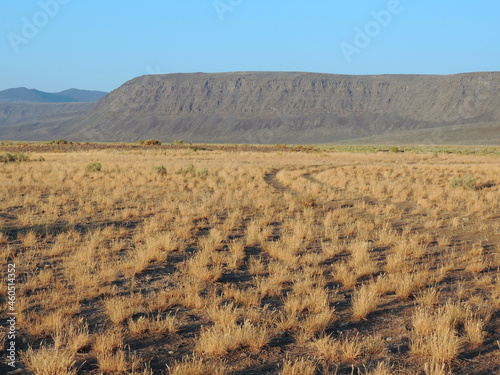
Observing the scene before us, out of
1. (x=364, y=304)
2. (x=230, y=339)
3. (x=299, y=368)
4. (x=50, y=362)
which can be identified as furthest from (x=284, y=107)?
(x=50, y=362)

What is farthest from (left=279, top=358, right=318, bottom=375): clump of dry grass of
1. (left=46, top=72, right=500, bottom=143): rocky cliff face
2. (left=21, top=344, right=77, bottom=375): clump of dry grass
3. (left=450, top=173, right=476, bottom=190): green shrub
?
(left=46, top=72, right=500, bottom=143): rocky cliff face

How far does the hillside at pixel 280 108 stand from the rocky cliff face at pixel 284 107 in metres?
0.34

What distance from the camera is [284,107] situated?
164 metres

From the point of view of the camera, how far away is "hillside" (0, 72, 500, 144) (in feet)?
483

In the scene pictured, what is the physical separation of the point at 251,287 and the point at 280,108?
15983 cm

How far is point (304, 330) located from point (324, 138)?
13754cm

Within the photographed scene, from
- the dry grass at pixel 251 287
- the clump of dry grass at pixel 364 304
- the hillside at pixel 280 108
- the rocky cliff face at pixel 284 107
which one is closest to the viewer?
the dry grass at pixel 251 287

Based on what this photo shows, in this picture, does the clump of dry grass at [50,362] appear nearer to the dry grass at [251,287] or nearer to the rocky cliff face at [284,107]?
the dry grass at [251,287]

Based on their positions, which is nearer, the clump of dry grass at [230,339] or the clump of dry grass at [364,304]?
the clump of dry grass at [230,339]

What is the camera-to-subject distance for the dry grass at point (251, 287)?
4.34 meters

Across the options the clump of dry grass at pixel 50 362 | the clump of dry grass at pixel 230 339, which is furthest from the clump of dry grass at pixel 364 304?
the clump of dry grass at pixel 50 362

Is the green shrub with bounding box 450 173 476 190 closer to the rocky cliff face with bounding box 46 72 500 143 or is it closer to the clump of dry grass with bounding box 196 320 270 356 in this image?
the clump of dry grass with bounding box 196 320 270 356

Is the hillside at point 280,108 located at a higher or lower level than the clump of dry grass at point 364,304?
higher

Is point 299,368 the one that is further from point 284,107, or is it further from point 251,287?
point 284,107
